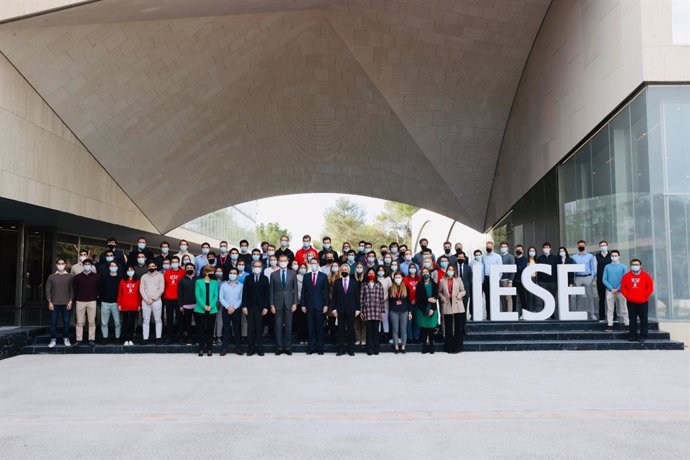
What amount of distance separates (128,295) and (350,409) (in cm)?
727

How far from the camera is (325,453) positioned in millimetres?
4941

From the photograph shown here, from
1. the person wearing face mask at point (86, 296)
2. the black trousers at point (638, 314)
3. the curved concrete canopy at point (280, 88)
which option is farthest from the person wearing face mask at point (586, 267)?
the person wearing face mask at point (86, 296)

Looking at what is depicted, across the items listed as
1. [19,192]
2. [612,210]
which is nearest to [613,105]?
[612,210]

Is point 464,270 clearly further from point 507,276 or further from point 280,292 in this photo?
point 280,292

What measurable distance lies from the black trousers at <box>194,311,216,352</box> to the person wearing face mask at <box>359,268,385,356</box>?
9.84 ft

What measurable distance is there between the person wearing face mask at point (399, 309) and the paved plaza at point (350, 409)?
1.56 meters

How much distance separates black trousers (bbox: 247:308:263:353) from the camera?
462 inches

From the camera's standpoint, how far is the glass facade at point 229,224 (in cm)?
4646

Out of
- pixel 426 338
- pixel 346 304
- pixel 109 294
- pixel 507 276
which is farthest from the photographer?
pixel 507 276

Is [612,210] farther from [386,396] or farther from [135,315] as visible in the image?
[135,315]

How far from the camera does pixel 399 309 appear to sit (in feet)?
39.1

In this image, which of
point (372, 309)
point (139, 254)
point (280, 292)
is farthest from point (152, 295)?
point (372, 309)

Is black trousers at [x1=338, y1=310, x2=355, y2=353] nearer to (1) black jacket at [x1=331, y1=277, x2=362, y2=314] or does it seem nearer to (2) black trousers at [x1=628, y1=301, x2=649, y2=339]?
(1) black jacket at [x1=331, y1=277, x2=362, y2=314]

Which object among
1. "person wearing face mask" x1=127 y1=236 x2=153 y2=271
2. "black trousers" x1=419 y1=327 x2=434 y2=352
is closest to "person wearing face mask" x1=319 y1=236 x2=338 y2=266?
"black trousers" x1=419 y1=327 x2=434 y2=352
